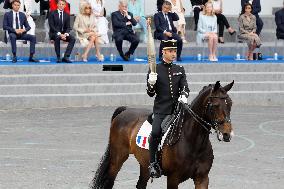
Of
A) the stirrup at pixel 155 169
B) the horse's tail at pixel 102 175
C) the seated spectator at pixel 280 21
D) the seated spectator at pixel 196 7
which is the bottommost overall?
the horse's tail at pixel 102 175

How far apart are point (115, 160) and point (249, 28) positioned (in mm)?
15770

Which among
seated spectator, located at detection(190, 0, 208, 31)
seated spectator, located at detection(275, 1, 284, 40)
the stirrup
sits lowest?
the stirrup

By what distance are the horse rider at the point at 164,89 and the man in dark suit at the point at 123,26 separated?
47.1 feet

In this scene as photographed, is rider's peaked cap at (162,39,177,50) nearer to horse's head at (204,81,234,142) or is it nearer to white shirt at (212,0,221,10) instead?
horse's head at (204,81,234,142)

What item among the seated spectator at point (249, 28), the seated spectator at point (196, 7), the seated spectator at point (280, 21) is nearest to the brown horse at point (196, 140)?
the seated spectator at point (249, 28)

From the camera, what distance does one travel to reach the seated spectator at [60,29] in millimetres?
25688

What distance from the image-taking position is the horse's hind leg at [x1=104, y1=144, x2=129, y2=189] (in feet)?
41.9

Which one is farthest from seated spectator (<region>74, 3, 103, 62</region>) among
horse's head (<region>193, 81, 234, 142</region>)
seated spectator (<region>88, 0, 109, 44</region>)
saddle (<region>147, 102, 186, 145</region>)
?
horse's head (<region>193, 81, 234, 142</region>)

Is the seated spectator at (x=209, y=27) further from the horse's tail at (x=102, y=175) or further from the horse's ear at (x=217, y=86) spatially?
the horse's ear at (x=217, y=86)

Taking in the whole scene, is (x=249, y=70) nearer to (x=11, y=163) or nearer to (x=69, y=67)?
(x=69, y=67)

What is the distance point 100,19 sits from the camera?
90.2ft

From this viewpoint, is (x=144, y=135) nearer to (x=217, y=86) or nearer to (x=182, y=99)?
(x=182, y=99)

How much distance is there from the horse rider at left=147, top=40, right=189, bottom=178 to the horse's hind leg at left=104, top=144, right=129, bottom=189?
2.96 ft

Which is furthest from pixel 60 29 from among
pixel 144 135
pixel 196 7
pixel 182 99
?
pixel 182 99
